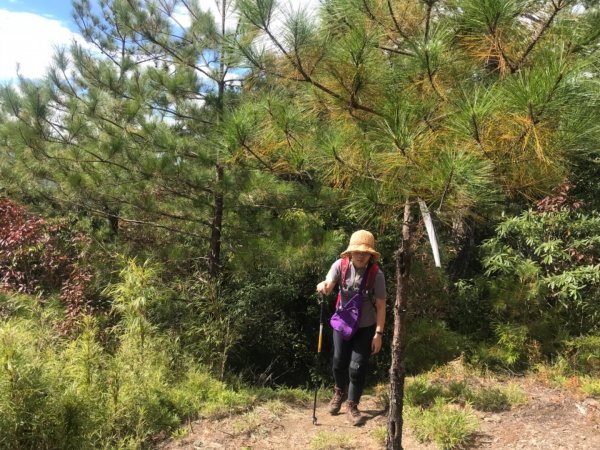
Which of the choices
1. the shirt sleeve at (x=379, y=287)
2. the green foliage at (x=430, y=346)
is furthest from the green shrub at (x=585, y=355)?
the shirt sleeve at (x=379, y=287)

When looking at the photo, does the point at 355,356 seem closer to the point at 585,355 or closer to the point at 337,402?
the point at 337,402

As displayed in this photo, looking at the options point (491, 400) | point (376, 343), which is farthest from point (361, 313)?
point (491, 400)

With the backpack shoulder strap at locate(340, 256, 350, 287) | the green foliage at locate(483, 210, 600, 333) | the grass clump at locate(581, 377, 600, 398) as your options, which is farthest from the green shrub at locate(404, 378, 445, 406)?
the green foliage at locate(483, 210, 600, 333)

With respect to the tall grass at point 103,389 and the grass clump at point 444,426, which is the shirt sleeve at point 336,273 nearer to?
the grass clump at point 444,426

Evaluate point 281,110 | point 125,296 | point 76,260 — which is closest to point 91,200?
point 76,260

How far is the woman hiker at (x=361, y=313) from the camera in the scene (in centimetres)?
375

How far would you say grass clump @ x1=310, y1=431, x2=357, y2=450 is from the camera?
3.62m

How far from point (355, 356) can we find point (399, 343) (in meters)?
0.75

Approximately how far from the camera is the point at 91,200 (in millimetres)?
5922

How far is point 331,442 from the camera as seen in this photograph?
3.67 metres

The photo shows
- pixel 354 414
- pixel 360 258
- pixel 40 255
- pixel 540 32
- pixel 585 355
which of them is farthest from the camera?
pixel 40 255

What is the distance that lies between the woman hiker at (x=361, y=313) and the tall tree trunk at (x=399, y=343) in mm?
480

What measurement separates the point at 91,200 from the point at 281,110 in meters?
3.53

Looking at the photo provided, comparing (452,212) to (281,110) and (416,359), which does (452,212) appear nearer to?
(281,110)
